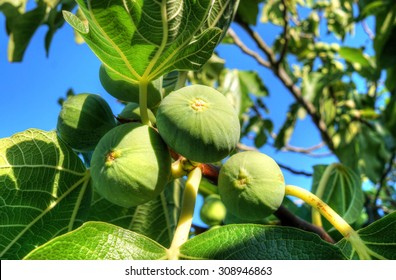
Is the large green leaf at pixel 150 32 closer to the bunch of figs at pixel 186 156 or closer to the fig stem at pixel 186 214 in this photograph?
the bunch of figs at pixel 186 156

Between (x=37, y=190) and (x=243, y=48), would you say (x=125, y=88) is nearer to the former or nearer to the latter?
(x=37, y=190)

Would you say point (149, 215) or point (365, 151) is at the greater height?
point (149, 215)

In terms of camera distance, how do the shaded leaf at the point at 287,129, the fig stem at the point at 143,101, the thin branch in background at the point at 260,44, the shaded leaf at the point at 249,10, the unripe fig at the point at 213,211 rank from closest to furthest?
the fig stem at the point at 143,101 < the unripe fig at the point at 213,211 < the shaded leaf at the point at 249,10 < the thin branch in background at the point at 260,44 < the shaded leaf at the point at 287,129

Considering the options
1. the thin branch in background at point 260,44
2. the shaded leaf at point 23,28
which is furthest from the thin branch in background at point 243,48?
the shaded leaf at point 23,28

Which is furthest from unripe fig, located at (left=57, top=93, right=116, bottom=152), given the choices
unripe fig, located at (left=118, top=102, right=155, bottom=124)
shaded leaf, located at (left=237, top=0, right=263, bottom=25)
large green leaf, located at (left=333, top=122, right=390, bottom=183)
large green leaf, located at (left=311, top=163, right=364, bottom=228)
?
large green leaf, located at (left=333, top=122, right=390, bottom=183)

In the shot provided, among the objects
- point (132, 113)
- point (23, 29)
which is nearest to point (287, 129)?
point (23, 29)

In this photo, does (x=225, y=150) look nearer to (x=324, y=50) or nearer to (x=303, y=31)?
(x=324, y=50)
